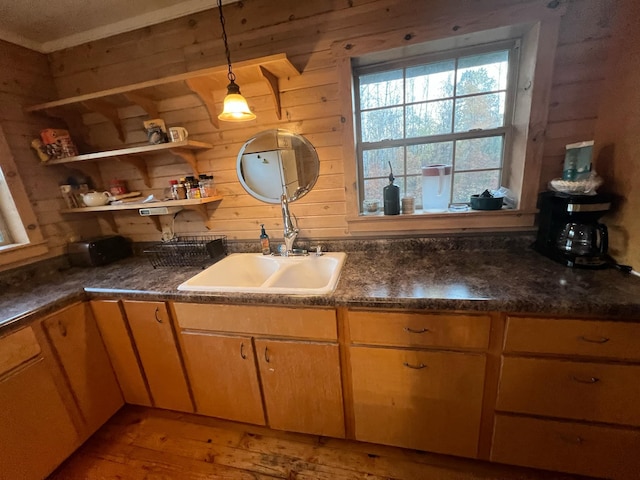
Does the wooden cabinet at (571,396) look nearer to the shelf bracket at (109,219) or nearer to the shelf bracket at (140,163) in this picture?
the shelf bracket at (140,163)

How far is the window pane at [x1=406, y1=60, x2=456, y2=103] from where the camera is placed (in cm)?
143

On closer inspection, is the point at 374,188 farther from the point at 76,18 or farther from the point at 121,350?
the point at 76,18

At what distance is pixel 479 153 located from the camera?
4.89 feet

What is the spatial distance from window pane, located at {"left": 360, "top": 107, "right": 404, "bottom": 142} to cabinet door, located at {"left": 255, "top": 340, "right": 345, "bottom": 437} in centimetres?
121

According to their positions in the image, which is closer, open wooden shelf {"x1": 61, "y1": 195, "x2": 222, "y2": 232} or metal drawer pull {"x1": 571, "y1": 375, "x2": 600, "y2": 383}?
metal drawer pull {"x1": 571, "y1": 375, "x2": 600, "y2": 383}

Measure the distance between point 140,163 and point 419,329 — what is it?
1.98m

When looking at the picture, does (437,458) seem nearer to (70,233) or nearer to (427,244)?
(427,244)

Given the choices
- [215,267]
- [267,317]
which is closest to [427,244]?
[267,317]

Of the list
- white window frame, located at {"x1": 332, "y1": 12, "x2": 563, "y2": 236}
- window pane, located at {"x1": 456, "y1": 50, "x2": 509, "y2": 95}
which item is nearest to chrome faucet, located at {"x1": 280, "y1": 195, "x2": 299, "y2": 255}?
white window frame, located at {"x1": 332, "y1": 12, "x2": 563, "y2": 236}

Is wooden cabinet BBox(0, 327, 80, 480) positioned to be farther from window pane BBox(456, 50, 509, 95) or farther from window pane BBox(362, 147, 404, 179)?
window pane BBox(456, 50, 509, 95)

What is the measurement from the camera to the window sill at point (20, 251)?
61.1 inches

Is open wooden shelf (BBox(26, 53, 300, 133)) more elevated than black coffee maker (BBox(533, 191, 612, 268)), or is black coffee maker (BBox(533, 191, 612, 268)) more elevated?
open wooden shelf (BBox(26, 53, 300, 133))

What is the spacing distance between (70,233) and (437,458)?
2.68 meters

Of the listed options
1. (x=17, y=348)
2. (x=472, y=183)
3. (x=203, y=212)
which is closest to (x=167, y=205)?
(x=203, y=212)
